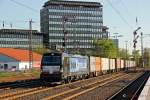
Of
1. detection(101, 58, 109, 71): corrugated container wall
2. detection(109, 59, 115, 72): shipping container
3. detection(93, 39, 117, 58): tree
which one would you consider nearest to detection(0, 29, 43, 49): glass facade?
detection(93, 39, 117, 58): tree

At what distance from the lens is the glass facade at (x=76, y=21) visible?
16938 cm

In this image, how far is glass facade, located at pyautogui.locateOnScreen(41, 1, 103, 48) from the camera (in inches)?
6668

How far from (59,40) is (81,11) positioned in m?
16.0

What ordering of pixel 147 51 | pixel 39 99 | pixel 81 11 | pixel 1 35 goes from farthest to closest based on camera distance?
pixel 147 51, pixel 81 11, pixel 1 35, pixel 39 99

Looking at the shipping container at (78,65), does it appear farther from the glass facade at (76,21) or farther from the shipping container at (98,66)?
the glass facade at (76,21)

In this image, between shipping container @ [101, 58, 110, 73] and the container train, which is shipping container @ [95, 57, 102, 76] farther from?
the container train

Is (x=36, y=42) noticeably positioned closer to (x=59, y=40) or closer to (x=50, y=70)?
(x=59, y=40)

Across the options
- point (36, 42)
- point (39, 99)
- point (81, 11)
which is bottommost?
point (39, 99)

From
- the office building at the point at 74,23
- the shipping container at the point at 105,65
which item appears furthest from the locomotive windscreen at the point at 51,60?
the office building at the point at 74,23

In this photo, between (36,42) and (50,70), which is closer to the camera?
(50,70)

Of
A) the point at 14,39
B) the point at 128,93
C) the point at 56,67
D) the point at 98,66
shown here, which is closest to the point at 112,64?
the point at 98,66

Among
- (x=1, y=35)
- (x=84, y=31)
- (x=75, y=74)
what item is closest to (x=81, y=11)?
(x=84, y=31)

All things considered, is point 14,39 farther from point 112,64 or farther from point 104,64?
point 104,64

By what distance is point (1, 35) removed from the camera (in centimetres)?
16512
